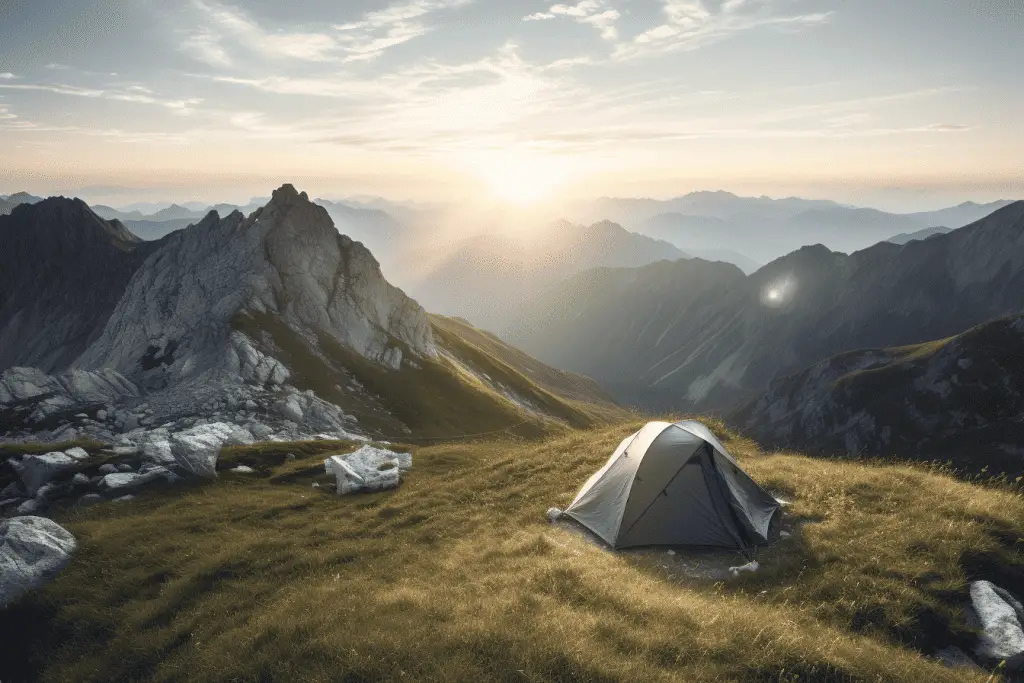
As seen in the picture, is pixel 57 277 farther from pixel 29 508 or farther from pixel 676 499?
pixel 676 499

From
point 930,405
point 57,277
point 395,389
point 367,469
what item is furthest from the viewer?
point 57,277

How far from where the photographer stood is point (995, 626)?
9.75 metres

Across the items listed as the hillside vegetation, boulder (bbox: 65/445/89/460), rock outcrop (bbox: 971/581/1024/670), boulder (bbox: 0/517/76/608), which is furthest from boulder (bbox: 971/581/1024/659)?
boulder (bbox: 65/445/89/460)

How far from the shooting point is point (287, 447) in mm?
37031

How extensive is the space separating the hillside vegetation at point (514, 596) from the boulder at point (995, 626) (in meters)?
0.37

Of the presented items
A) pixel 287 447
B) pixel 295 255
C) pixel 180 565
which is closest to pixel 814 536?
pixel 180 565

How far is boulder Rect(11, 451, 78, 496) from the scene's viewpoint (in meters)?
26.0

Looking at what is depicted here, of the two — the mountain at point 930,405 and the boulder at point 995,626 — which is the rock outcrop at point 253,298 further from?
the mountain at point 930,405

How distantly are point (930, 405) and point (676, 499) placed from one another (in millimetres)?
141697

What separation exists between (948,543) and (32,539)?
1116 inches

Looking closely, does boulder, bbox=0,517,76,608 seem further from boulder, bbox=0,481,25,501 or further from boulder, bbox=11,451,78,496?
boulder, bbox=11,451,78,496

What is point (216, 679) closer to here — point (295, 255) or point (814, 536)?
point (814, 536)

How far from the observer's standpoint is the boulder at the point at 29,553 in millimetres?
15648

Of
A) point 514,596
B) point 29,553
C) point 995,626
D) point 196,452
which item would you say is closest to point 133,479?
point 196,452
